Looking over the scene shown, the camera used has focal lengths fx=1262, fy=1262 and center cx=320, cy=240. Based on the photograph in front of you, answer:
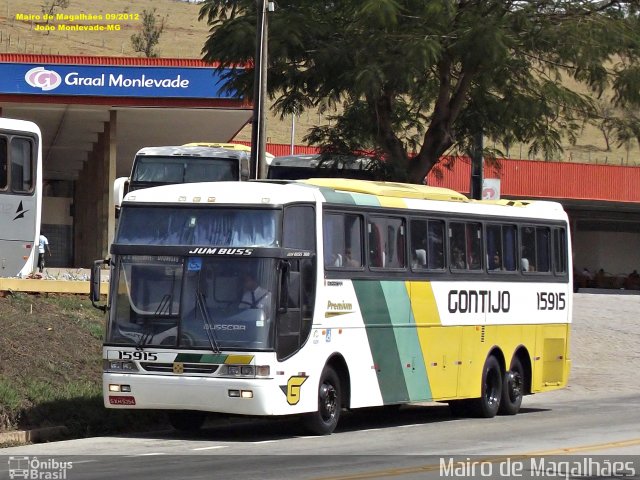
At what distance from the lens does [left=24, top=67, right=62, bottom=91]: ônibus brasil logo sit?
135ft

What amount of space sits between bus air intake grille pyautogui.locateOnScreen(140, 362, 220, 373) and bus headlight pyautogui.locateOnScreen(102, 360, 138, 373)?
0.16 meters

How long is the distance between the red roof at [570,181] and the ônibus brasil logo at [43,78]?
23.5 meters

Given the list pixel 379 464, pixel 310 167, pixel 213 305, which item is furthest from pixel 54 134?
pixel 379 464

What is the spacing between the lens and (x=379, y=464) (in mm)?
12766

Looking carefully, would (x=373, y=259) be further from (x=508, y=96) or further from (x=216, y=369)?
(x=508, y=96)

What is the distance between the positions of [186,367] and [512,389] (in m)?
7.28

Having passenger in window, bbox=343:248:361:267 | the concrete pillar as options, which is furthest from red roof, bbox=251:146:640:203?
passenger in window, bbox=343:248:361:267

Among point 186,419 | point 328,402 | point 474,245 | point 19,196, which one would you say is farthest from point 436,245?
point 19,196

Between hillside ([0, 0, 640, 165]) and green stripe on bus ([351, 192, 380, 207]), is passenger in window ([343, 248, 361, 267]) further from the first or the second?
hillside ([0, 0, 640, 165])

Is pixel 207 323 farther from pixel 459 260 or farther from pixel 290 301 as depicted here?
pixel 459 260

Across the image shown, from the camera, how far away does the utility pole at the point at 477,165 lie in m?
27.2

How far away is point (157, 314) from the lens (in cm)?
1531

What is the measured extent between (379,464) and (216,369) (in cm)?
295

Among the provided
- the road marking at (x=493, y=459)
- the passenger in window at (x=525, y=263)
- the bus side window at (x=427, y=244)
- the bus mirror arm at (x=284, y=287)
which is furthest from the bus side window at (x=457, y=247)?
the road marking at (x=493, y=459)
